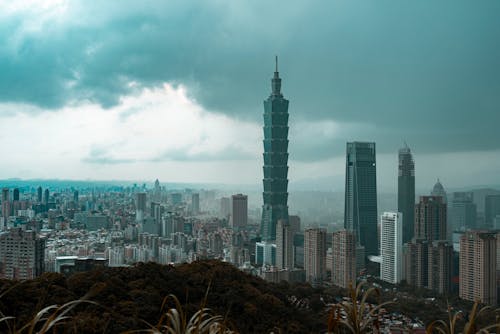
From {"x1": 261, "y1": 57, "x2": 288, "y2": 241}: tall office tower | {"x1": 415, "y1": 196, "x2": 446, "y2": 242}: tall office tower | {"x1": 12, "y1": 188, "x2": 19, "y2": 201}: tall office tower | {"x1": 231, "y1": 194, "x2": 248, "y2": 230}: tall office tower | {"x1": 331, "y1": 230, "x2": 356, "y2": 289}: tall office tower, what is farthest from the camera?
{"x1": 231, "y1": 194, "x2": 248, "y2": 230}: tall office tower

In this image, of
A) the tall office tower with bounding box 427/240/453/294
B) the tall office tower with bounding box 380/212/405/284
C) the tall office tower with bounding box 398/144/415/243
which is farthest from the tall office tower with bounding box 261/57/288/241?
the tall office tower with bounding box 427/240/453/294

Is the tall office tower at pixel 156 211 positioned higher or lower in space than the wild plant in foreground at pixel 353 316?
lower

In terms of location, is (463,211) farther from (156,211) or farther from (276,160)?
(156,211)

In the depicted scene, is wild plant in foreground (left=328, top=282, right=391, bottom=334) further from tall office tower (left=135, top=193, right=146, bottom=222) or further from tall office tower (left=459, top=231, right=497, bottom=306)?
tall office tower (left=135, top=193, right=146, bottom=222)

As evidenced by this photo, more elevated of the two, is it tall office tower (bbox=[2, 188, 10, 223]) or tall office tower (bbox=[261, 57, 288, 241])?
tall office tower (bbox=[261, 57, 288, 241])

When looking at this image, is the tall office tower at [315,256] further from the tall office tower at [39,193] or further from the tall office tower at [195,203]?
the tall office tower at [39,193]

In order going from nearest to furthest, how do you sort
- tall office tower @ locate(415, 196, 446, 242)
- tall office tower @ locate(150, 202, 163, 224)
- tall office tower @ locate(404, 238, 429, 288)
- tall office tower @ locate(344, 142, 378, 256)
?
tall office tower @ locate(404, 238, 429, 288) → tall office tower @ locate(415, 196, 446, 242) → tall office tower @ locate(344, 142, 378, 256) → tall office tower @ locate(150, 202, 163, 224)

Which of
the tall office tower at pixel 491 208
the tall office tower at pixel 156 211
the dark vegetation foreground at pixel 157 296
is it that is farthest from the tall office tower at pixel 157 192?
the dark vegetation foreground at pixel 157 296

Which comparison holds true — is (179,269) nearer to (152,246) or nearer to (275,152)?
(152,246)
